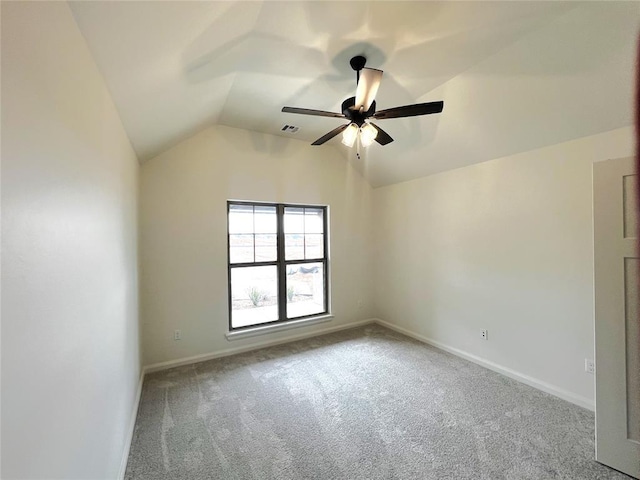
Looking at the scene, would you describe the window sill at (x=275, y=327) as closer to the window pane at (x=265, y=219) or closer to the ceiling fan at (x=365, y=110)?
the window pane at (x=265, y=219)

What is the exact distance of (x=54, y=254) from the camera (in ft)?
2.70

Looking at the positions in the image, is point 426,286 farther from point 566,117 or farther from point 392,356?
point 566,117

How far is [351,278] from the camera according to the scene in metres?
4.34

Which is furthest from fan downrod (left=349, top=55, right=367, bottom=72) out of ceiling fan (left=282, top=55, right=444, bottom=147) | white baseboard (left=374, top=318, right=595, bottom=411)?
white baseboard (left=374, top=318, right=595, bottom=411)

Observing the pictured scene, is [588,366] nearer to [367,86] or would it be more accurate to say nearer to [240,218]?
[367,86]

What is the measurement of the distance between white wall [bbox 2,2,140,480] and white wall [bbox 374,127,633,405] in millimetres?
3407

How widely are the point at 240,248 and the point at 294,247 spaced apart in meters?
0.79

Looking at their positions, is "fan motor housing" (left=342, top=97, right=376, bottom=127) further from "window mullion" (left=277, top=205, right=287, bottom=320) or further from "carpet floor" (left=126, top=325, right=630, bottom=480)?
"carpet floor" (left=126, top=325, right=630, bottom=480)

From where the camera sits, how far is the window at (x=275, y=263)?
3.56m

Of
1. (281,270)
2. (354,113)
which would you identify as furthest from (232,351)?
(354,113)

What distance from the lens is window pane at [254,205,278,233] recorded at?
3.68 metres

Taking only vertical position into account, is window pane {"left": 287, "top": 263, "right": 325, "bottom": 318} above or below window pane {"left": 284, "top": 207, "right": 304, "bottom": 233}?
below

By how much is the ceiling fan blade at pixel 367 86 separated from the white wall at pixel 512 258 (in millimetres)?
1902

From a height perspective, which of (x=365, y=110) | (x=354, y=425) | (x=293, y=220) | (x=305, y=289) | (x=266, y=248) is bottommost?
(x=354, y=425)
